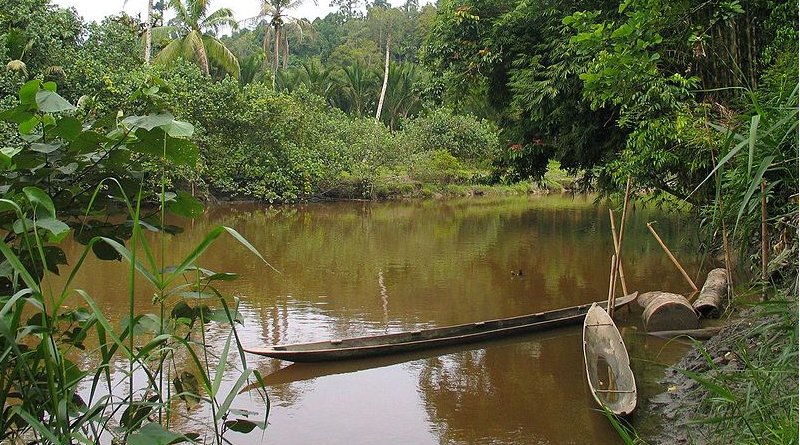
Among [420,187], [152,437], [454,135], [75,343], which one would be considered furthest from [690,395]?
[454,135]

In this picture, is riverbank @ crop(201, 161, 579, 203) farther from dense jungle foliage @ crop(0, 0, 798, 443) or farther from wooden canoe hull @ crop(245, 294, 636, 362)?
wooden canoe hull @ crop(245, 294, 636, 362)

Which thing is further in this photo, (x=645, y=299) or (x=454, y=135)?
(x=454, y=135)

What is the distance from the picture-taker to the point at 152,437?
8.05 feet

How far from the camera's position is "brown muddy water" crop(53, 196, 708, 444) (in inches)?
246

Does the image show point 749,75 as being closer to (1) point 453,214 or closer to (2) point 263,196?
(1) point 453,214

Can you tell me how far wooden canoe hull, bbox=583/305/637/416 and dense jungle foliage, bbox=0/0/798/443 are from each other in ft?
4.22

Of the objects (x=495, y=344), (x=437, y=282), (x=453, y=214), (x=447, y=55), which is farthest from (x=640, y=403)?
(x=453, y=214)

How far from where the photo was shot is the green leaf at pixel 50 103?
8.30ft

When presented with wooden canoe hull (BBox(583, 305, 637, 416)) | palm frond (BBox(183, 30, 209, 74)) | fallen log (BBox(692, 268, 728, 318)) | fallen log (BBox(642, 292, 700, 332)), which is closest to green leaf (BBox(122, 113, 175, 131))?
wooden canoe hull (BBox(583, 305, 637, 416))

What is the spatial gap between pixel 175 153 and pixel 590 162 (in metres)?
11.4

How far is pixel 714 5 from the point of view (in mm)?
6754

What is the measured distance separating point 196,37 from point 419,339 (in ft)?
63.1

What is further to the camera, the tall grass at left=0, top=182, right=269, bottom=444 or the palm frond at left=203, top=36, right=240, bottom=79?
the palm frond at left=203, top=36, right=240, bottom=79

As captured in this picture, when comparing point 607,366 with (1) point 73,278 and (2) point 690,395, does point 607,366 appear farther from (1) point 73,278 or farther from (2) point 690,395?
(1) point 73,278
